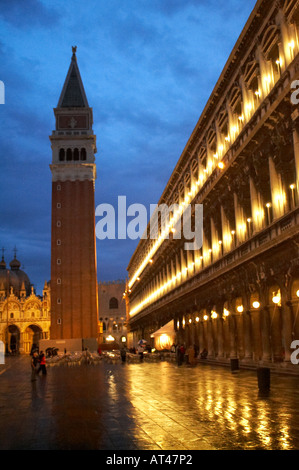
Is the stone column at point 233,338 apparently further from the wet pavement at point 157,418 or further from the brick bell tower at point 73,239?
the brick bell tower at point 73,239

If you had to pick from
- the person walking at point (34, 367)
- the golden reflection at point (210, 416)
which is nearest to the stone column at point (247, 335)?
the golden reflection at point (210, 416)

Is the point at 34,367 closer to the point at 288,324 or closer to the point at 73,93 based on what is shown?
the point at 288,324

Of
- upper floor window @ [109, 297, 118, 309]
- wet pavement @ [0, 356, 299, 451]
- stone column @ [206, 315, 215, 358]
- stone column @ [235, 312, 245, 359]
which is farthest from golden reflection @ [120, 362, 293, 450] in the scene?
upper floor window @ [109, 297, 118, 309]

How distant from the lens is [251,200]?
88.3ft

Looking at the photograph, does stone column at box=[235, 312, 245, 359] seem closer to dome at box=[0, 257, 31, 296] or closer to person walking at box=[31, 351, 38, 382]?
person walking at box=[31, 351, 38, 382]

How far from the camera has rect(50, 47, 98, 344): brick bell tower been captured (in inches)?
3504

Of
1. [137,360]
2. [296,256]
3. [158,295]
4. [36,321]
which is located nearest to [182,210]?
[137,360]

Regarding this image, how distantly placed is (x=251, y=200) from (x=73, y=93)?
8590 cm

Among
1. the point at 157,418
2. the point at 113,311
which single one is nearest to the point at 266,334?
the point at 157,418

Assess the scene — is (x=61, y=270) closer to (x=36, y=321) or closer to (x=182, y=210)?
(x=36, y=321)

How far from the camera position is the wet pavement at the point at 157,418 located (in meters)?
9.70

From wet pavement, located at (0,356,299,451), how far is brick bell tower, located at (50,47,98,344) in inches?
2734

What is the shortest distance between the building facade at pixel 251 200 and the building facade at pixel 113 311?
90932 mm
